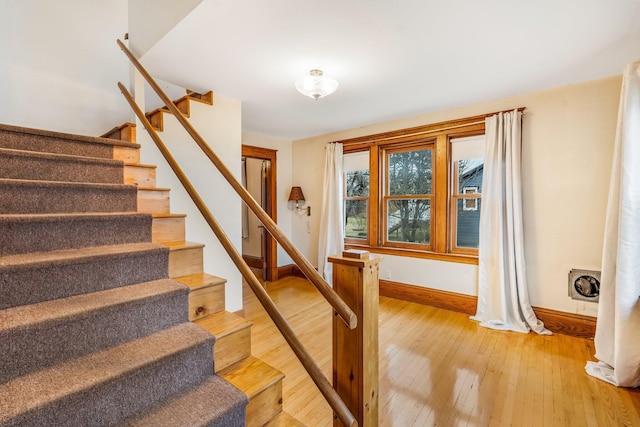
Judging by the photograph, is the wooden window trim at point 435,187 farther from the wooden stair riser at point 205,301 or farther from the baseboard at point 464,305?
the wooden stair riser at point 205,301

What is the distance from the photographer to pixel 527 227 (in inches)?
111

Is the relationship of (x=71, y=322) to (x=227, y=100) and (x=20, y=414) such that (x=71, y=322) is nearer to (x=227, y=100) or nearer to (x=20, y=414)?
(x=20, y=414)

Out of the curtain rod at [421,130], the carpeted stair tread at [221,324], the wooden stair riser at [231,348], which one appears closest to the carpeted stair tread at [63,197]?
the carpeted stair tread at [221,324]

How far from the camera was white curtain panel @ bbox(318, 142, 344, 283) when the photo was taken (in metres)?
4.18

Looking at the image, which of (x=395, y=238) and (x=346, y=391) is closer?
(x=346, y=391)

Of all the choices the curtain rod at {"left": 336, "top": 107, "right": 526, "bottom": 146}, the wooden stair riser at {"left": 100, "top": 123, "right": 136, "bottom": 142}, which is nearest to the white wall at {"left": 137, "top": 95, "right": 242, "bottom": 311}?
the wooden stair riser at {"left": 100, "top": 123, "right": 136, "bottom": 142}

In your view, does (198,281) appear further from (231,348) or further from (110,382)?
(110,382)

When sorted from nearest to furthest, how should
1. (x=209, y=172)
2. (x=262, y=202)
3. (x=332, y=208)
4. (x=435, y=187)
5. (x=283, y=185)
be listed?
(x=209, y=172) → (x=435, y=187) → (x=332, y=208) → (x=283, y=185) → (x=262, y=202)

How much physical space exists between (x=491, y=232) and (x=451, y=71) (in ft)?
5.54

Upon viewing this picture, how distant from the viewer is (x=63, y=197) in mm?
1511

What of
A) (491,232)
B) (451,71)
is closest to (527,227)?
(491,232)

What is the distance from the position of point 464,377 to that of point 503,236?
4.97ft

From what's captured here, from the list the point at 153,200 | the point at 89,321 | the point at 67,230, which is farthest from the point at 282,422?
the point at 153,200

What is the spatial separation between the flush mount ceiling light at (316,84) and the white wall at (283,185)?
2297 mm
